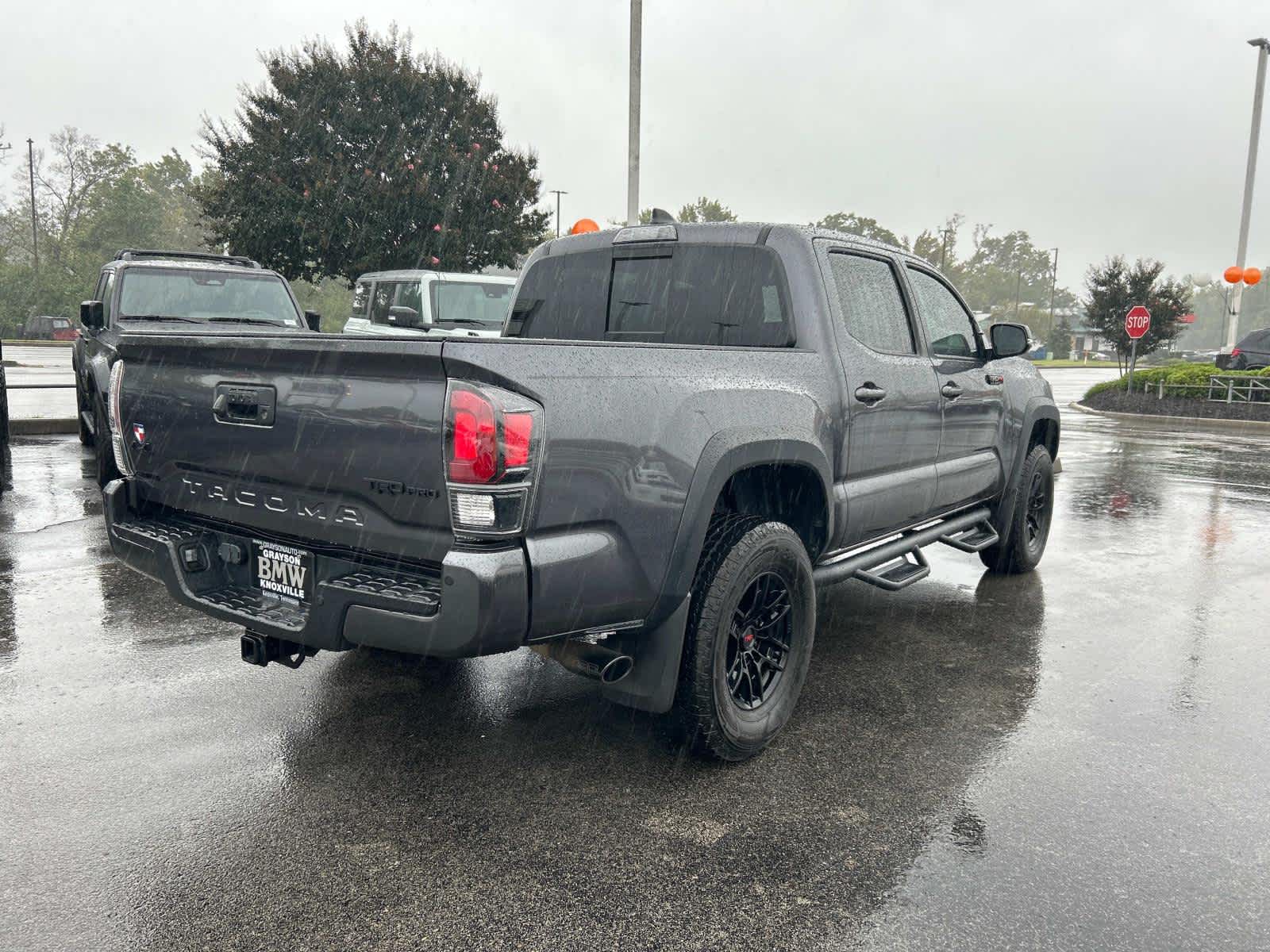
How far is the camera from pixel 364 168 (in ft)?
64.2

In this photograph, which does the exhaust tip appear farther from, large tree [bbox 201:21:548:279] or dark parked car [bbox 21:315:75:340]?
dark parked car [bbox 21:315:75:340]

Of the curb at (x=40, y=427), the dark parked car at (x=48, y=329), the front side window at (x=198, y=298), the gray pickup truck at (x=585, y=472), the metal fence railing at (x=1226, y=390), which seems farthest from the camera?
the dark parked car at (x=48, y=329)

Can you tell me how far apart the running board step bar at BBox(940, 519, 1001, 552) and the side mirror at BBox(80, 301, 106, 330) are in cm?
807

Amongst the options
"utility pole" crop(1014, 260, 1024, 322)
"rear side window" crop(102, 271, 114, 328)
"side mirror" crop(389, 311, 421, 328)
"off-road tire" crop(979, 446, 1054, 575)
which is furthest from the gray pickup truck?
"utility pole" crop(1014, 260, 1024, 322)

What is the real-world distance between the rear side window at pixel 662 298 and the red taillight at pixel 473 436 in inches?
70.4

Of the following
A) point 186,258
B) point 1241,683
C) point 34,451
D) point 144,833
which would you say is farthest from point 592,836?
point 34,451

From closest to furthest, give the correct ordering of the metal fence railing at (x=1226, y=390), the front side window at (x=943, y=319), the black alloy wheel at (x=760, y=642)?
the black alloy wheel at (x=760, y=642) < the front side window at (x=943, y=319) < the metal fence railing at (x=1226, y=390)

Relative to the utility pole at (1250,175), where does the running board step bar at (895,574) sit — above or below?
below

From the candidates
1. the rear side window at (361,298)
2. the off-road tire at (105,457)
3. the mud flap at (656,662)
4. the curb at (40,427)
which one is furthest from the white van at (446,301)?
the mud flap at (656,662)

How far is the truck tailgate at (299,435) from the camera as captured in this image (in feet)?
8.95

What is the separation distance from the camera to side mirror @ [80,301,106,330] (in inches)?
364

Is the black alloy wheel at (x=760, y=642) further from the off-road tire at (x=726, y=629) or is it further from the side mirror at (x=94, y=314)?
the side mirror at (x=94, y=314)

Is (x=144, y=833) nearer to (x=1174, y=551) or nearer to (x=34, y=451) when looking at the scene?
(x=1174, y=551)

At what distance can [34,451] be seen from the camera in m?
11.3
